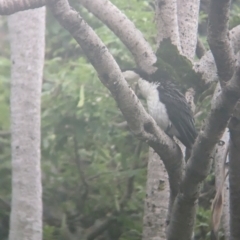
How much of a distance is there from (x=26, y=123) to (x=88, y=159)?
2.64 ft

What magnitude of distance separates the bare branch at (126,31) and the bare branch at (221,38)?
0.62m

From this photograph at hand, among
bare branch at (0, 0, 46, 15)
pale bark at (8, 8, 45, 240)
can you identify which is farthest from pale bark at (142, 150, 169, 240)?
bare branch at (0, 0, 46, 15)

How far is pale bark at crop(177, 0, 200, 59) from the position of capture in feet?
8.56

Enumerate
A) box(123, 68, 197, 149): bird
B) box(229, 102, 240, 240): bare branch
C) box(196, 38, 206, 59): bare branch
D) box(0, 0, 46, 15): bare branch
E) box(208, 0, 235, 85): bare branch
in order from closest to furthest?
box(208, 0, 235, 85): bare branch → box(0, 0, 46, 15): bare branch → box(229, 102, 240, 240): bare branch → box(123, 68, 197, 149): bird → box(196, 38, 206, 59): bare branch

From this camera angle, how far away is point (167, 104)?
2.63 meters

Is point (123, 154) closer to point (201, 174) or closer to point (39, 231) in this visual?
point (39, 231)

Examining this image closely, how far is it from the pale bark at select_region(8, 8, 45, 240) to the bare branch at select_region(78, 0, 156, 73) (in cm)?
82

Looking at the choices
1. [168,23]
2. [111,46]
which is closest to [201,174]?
[168,23]

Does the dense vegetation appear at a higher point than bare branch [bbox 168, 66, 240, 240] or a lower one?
higher

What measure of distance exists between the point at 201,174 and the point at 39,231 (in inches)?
53.9

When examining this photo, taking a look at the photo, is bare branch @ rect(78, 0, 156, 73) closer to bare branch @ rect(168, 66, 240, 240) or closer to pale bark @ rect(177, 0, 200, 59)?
pale bark @ rect(177, 0, 200, 59)

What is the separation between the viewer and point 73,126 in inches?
130

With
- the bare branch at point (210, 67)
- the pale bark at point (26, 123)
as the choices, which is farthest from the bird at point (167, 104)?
the pale bark at point (26, 123)

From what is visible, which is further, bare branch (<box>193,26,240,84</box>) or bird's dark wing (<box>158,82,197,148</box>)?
bird's dark wing (<box>158,82,197,148</box>)
